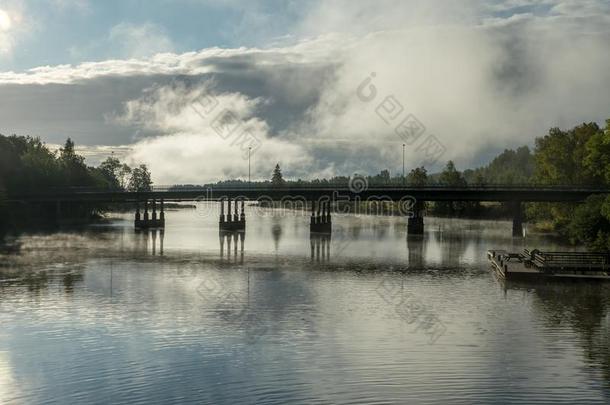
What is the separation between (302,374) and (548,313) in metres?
20.4

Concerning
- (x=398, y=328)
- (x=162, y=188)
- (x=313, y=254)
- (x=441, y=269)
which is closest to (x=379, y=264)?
(x=441, y=269)

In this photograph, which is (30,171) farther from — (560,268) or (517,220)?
(560,268)

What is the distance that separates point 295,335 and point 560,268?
106ft

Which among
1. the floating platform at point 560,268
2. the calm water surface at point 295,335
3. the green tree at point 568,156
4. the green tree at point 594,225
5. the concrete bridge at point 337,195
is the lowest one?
the calm water surface at point 295,335

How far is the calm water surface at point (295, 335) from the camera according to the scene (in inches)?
1029

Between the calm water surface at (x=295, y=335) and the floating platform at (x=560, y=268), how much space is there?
225cm

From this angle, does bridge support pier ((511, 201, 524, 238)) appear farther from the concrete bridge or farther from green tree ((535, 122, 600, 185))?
green tree ((535, 122, 600, 185))

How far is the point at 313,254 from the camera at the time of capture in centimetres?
8631

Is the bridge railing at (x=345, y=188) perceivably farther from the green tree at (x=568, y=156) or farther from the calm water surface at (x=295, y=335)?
the calm water surface at (x=295, y=335)

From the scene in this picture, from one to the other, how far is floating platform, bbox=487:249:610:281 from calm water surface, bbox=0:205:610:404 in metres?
2.25

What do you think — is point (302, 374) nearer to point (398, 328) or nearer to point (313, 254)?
point (398, 328)

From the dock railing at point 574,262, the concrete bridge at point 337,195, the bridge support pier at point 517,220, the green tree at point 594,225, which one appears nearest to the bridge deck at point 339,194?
the concrete bridge at point 337,195

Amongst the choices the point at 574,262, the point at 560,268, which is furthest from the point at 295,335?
the point at 574,262

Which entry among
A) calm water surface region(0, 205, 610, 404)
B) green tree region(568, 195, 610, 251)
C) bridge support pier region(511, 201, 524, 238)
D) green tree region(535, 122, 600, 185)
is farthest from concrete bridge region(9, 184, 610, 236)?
calm water surface region(0, 205, 610, 404)
